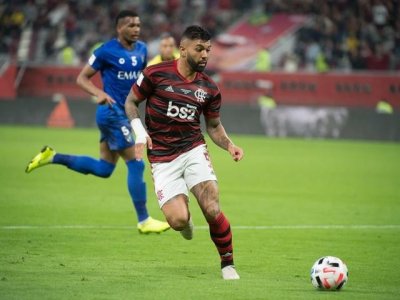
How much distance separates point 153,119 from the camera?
8609 millimetres

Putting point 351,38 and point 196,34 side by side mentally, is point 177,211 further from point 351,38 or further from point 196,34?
point 351,38

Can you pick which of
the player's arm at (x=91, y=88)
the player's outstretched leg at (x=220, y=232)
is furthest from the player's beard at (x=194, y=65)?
the player's arm at (x=91, y=88)

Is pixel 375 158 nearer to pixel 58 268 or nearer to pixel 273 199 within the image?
pixel 273 199

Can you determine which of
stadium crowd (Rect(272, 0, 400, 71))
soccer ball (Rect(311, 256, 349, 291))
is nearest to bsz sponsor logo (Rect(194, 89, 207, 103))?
soccer ball (Rect(311, 256, 349, 291))

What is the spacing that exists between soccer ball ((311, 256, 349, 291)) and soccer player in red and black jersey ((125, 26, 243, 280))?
996 mm

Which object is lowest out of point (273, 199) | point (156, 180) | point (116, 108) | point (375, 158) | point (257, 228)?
point (375, 158)

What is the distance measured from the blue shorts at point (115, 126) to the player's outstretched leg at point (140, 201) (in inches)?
10.8

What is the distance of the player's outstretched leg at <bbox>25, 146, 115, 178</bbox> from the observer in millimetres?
11656

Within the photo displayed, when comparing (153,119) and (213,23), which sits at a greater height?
(153,119)

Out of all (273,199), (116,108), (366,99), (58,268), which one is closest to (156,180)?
(58,268)

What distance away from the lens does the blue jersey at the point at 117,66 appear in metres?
11.3

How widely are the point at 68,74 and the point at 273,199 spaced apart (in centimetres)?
2160

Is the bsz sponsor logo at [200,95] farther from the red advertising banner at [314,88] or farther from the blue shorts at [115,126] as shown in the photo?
the red advertising banner at [314,88]

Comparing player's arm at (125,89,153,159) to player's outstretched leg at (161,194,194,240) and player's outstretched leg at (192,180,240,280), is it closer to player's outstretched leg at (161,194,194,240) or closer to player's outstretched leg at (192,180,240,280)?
player's outstretched leg at (161,194,194,240)
